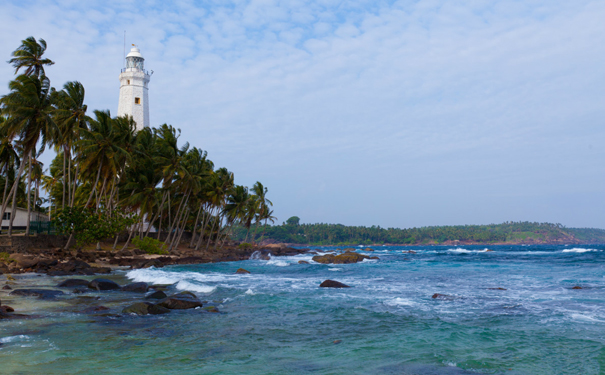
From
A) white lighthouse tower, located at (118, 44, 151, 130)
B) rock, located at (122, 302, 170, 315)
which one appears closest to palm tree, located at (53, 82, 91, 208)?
white lighthouse tower, located at (118, 44, 151, 130)

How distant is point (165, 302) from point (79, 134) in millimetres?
22636

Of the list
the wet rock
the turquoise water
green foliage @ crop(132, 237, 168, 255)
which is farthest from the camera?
green foliage @ crop(132, 237, 168, 255)

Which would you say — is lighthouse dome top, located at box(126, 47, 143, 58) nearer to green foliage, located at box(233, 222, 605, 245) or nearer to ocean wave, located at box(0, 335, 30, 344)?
ocean wave, located at box(0, 335, 30, 344)

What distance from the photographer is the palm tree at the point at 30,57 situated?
2698cm

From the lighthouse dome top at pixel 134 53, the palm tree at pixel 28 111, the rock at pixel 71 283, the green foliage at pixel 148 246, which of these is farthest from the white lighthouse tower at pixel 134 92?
the rock at pixel 71 283

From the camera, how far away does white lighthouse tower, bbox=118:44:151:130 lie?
159ft

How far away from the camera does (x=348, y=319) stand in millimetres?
11180

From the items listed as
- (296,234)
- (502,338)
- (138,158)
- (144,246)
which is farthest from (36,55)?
(296,234)

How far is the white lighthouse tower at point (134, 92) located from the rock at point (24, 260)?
26.7m

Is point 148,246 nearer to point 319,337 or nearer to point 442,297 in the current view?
point 442,297

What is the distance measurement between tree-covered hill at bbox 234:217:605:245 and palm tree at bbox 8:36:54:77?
101m

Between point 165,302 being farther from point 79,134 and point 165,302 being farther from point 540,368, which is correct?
point 79,134

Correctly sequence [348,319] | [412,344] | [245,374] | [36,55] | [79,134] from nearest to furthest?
[245,374] → [412,344] → [348,319] → [36,55] → [79,134]

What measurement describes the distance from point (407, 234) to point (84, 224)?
135m
